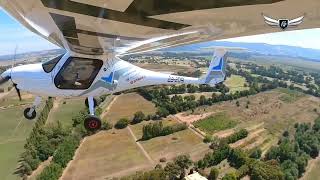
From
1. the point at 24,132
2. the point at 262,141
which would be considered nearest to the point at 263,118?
the point at 262,141

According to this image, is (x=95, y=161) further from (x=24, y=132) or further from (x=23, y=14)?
(x=23, y=14)

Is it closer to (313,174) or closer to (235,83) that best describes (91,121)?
(313,174)

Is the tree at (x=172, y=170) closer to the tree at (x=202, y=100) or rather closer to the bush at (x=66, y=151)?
the bush at (x=66, y=151)

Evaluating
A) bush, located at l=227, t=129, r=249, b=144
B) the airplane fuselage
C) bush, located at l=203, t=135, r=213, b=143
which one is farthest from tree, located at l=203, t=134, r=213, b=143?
the airplane fuselage

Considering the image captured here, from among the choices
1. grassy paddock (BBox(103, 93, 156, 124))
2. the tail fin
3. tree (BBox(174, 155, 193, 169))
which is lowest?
tree (BBox(174, 155, 193, 169))

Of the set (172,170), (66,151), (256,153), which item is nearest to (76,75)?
(172,170)

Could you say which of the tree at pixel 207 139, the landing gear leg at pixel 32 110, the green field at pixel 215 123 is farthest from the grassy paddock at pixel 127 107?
the landing gear leg at pixel 32 110

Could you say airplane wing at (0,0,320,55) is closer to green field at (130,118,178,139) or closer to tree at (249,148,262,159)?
green field at (130,118,178,139)
